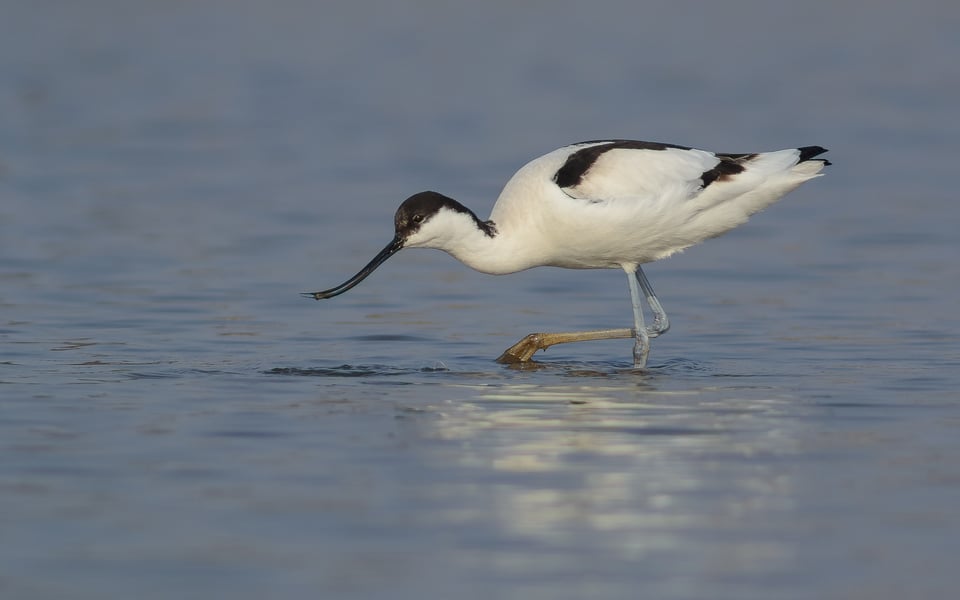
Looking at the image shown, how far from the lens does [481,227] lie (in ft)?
32.6

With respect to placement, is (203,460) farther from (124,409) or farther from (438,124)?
(438,124)

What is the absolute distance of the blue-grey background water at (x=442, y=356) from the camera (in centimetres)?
594

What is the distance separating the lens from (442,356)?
33.8ft

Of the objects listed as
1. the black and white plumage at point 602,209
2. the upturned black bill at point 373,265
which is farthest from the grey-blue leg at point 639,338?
the upturned black bill at point 373,265

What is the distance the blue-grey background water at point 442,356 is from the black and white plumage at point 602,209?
2.14 feet

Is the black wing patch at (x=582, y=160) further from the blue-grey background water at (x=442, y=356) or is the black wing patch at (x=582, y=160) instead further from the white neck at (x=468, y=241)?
the blue-grey background water at (x=442, y=356)

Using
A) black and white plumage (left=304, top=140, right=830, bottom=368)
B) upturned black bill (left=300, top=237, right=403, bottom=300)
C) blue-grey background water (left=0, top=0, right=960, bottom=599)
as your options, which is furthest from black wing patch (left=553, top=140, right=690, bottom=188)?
blue-grey background water (left=0, top=0, right=960, bottom=599)

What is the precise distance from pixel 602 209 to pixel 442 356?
1.37 m

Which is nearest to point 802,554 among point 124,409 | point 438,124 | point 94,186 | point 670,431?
point 670,431

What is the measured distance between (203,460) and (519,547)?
72.8 inches

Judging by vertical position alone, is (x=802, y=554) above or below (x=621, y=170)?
below

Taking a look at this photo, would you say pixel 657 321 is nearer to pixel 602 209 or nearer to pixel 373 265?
pixel 602 209

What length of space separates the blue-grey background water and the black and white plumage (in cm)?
65

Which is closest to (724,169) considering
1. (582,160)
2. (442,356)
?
(582,160)
